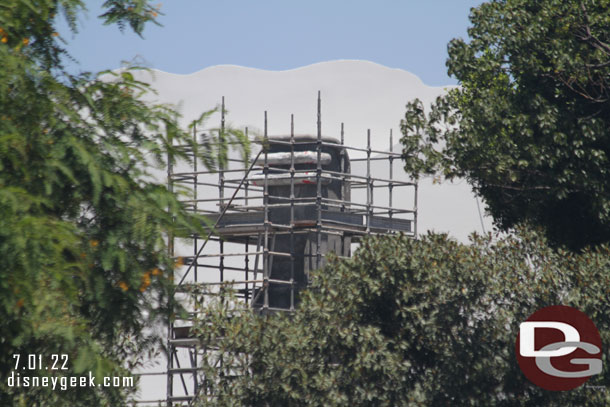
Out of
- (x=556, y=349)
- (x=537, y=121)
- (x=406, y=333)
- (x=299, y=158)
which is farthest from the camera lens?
(x=299, y=158)

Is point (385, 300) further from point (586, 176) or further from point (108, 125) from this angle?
point (108, 125)

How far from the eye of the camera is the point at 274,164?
23484mm

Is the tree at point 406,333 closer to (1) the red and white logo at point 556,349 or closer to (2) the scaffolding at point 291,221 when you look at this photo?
(1) the red and white logo at point 556,349

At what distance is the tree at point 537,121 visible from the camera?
70.4 feet

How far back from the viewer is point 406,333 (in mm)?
17031

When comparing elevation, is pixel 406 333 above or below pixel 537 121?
below

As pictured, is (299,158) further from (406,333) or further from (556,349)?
(556,349)

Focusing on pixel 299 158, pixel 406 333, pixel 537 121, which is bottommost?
pixel 406 333

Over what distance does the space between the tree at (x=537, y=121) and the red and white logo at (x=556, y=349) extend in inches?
179

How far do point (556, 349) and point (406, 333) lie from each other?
2941 millimetres

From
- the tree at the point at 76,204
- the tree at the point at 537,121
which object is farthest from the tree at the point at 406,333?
the tree at the point at 76,204

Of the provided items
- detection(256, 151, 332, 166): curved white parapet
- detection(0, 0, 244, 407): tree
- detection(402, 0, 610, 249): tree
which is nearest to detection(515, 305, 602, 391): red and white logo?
detection(402, 0, 610, 249): tree

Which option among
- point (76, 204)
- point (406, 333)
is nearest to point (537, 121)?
point (406, 333)

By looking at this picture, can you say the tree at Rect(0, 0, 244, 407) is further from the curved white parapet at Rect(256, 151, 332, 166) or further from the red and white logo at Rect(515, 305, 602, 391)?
the curved white parapet at Rect(256, 151, 332, 166)
